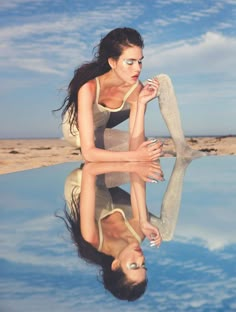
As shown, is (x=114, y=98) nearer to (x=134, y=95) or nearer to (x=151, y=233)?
(x=134, y=95)

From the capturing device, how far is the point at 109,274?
0.67m

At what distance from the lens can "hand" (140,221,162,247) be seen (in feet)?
2.87

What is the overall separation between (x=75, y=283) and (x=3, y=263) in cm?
18

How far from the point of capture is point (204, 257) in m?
0.77

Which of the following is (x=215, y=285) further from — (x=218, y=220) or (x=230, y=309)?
(x=218, y=220)

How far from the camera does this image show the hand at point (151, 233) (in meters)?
0.88

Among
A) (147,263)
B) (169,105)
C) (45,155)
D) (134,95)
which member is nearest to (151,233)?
(147,263)

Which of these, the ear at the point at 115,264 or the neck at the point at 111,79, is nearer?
the ear at the point at 115,264

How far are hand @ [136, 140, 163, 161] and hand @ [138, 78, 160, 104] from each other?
27cm

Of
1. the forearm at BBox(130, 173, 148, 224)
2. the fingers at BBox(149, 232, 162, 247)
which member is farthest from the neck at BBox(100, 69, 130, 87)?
the fingers at BBox(149, 232, 162, 247)

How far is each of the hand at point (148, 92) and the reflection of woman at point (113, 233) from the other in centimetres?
128

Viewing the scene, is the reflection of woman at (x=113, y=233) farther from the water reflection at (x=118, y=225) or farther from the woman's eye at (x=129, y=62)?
the woman's eye at (x=129, y=62)

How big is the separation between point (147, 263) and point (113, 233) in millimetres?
224

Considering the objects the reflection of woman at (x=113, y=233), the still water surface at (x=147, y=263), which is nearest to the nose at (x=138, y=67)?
the reflection of woman at (x=113, y=233)
